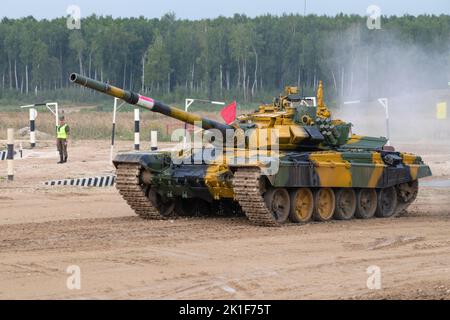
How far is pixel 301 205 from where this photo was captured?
1819 centimetres

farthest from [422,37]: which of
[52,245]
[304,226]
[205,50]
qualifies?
[52,245]

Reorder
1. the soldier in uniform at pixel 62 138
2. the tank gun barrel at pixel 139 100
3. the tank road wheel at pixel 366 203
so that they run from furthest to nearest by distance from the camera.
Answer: the soldier in uniform at pixel 62 138, the tank road wheel at pixel 366 203, the tank gun barrel at pixel 139 100

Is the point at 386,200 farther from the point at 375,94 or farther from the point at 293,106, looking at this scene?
the point at 375,94

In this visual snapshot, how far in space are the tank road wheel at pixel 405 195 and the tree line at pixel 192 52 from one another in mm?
27026

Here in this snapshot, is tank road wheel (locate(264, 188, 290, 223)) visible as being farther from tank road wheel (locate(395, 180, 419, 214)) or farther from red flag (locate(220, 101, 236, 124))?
tank road wheel (locate(395, 180, 419, 214))

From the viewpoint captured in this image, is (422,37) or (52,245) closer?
(52,245)

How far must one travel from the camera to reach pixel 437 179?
2873 cm

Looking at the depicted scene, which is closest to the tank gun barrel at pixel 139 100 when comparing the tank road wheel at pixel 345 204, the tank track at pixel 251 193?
the tank track at pixel 251 193

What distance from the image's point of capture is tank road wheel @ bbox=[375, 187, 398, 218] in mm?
19969

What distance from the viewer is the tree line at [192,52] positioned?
56.2m

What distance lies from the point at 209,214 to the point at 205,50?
183 ft

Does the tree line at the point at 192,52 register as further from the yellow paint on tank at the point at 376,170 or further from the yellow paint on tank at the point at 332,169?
the yellow paint on tank at the point at 332,169

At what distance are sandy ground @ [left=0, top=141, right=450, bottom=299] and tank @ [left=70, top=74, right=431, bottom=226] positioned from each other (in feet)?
1.54

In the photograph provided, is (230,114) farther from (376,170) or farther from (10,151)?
(10,151)
